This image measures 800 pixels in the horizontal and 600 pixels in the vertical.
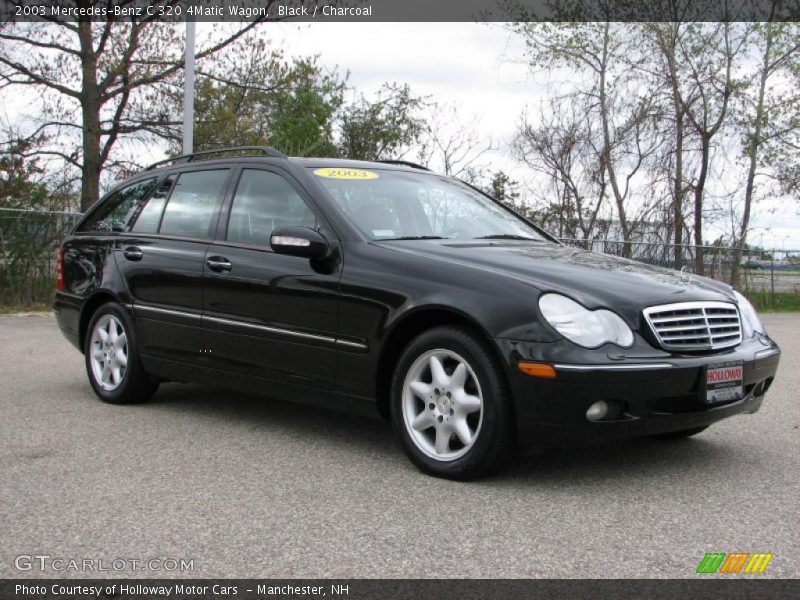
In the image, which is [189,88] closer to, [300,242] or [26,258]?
[26,258]

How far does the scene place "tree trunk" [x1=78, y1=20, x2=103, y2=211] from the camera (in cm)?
1959

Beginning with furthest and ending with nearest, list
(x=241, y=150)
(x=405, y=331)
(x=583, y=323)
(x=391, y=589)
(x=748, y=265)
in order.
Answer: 1. (x=748, y=265)
2. (x=241, y=150)
3. (x=405, y=331)
4. (x=583, y=323)
5. (x=391, y=589)

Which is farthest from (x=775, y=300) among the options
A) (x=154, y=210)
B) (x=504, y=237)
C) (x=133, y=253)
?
(x=133, y=253)

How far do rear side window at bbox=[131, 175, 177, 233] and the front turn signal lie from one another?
318 centimetres

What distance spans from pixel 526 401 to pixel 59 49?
18215 mm

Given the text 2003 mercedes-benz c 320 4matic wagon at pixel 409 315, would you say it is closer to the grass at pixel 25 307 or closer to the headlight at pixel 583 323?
the headlight at pixel 583 323

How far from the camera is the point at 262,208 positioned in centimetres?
552

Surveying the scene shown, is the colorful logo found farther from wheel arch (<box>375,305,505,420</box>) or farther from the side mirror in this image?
Answer: the side mirror

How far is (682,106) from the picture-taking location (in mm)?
24812

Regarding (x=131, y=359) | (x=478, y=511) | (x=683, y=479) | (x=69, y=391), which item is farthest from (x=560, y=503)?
(x=69, y=391)

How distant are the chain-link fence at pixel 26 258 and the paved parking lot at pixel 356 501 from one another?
843 centimetres

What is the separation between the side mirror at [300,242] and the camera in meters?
4.84

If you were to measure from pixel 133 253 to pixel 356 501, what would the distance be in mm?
3036

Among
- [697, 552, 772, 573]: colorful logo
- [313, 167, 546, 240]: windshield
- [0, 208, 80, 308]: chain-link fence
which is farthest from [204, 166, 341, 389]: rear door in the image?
[0, 208, 80, 308]: chain-link fence
